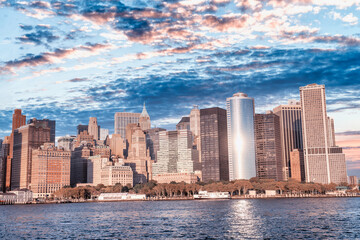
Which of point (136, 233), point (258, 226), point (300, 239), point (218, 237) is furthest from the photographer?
point (258, 226)

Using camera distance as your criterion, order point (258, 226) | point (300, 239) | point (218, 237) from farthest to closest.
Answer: point (258, 226), point (218, 237), point (300, 239)

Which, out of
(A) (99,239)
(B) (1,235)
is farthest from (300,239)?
(B) (1,235)

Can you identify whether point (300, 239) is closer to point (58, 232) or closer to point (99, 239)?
point (99, 239)

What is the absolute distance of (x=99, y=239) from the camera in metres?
93.5

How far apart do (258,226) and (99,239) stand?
40.1 metres

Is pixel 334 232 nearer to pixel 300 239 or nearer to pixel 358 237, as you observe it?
pixel 358 237

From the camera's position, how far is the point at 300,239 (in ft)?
286

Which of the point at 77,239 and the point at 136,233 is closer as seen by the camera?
the point at 77,239

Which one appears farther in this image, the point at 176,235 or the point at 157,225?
the point at 157,225

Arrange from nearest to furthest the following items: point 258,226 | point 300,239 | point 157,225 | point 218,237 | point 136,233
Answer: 1. point 300,239
2. point 218,237
3. point 136,233
4. point 258,226
5. point 157,225

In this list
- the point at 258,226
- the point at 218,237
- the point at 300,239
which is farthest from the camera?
the point at 258,226

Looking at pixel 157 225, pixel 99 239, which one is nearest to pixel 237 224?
pixel 157 225

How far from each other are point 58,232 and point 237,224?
4520 centimetres

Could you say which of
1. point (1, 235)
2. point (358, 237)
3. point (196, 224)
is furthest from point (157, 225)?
point (358, 237)
